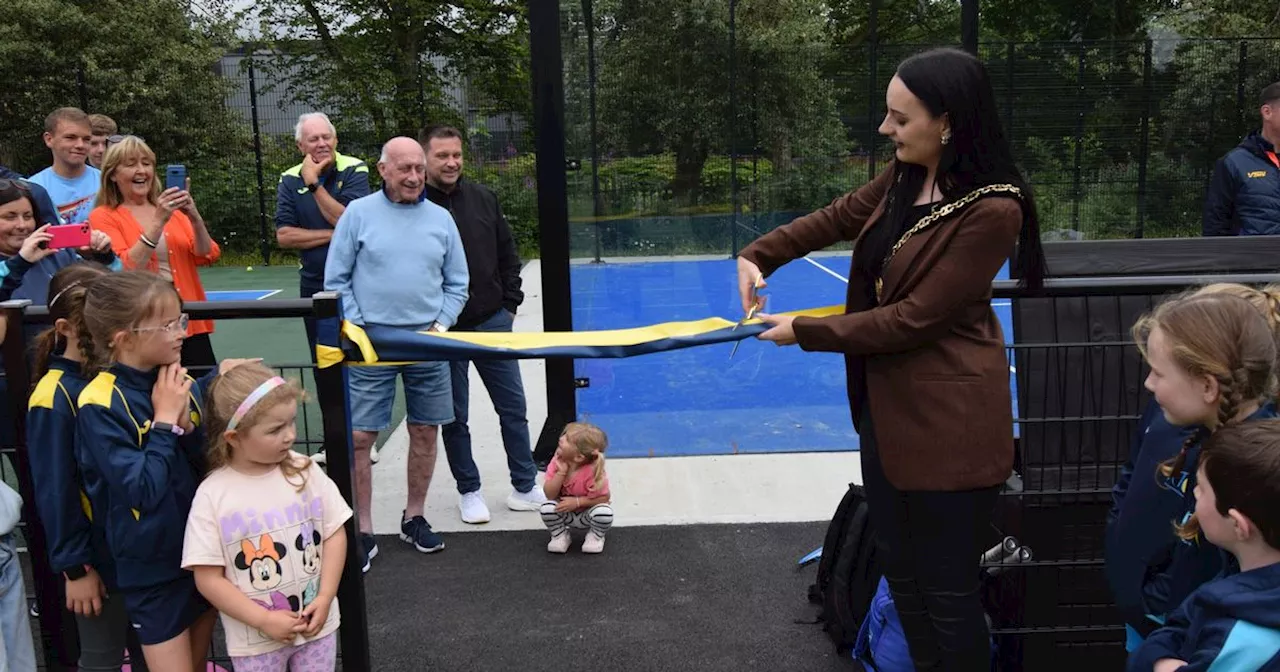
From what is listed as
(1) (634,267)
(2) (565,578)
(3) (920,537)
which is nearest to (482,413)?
(1) (634,267)

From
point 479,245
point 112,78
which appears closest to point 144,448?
point 479,245

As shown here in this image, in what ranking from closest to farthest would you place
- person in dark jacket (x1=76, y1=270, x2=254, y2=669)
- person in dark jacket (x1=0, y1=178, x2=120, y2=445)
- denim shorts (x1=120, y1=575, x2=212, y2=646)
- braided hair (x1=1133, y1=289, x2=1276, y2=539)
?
braided hair (x1=1133, y1=289, x2=1276, y2=539)
person in dark jacket (x1=76, y1=270, x2=254, y2=669)
denim shorts (x1=120, y1=575, x2=212, y2=646)
person in dark jacket (x1=0, y1=178, x2=120, y2=445)

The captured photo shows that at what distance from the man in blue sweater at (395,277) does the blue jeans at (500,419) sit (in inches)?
11.4

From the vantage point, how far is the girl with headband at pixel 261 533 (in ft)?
8.16

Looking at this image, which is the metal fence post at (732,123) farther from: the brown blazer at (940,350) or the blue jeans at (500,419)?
the brown blazer at (940,350)

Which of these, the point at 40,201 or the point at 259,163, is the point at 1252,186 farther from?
the point at 259,163

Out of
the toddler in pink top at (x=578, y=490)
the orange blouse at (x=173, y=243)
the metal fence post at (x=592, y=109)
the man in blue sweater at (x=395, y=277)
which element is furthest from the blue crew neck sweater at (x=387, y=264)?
the metal fence post at (x=592, y=109)

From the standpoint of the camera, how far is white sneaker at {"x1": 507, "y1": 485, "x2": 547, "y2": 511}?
16.7 feet

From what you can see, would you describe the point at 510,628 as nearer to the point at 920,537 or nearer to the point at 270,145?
the point at 920,537

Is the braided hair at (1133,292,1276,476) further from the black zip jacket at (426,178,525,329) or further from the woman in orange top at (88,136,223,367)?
the woman in orange top at (88,136,223,367)

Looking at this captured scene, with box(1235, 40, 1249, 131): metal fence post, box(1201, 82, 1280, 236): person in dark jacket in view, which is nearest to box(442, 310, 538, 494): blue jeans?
box(1201, 82, 1280, 236): person in dark jacket

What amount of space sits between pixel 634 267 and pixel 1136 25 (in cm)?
1541

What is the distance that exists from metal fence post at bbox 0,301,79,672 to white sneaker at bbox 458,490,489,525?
2227mm

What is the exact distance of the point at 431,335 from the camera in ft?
9.20
